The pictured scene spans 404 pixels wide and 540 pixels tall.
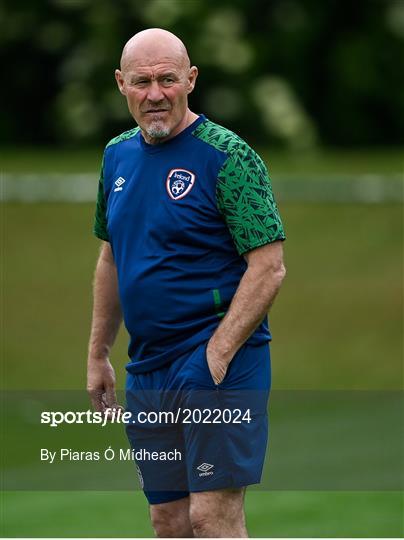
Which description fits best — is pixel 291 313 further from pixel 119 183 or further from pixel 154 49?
pixel 154 49

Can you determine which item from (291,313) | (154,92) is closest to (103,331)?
(154,92)

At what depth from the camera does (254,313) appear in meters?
5.46

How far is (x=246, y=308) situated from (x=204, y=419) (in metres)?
0.41

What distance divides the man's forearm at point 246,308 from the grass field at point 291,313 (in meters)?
4.27

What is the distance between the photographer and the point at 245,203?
546 centimetres

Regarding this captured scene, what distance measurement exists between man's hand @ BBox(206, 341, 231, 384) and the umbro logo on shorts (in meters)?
0.30

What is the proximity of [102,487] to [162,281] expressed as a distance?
5.36 meters

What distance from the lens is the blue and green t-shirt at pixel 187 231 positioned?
18.0ft

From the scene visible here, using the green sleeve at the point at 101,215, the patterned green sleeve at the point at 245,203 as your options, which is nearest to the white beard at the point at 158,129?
the patterned green sleeve at the point at 245,203

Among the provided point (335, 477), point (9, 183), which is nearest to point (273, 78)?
point (9, 183)

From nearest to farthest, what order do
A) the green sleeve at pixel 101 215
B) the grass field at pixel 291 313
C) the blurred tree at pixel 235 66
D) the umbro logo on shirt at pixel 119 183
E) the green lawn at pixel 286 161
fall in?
the umbro logo on shirt at pixel 119 183
the green sleeve at pixel 101 215
the grass field at pixel 291 313
the green lawn at pixel 286 161
the blurred tree at pixel 235 66

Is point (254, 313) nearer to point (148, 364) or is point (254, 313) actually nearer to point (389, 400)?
point (148, 364)

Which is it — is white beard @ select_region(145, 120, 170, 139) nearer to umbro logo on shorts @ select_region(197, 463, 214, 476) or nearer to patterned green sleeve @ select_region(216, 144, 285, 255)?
patterned green sleeve @ select_region(216, 144, 285, 255)

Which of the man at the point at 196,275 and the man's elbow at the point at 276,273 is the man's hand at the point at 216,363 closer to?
the man at the point at 196,275
